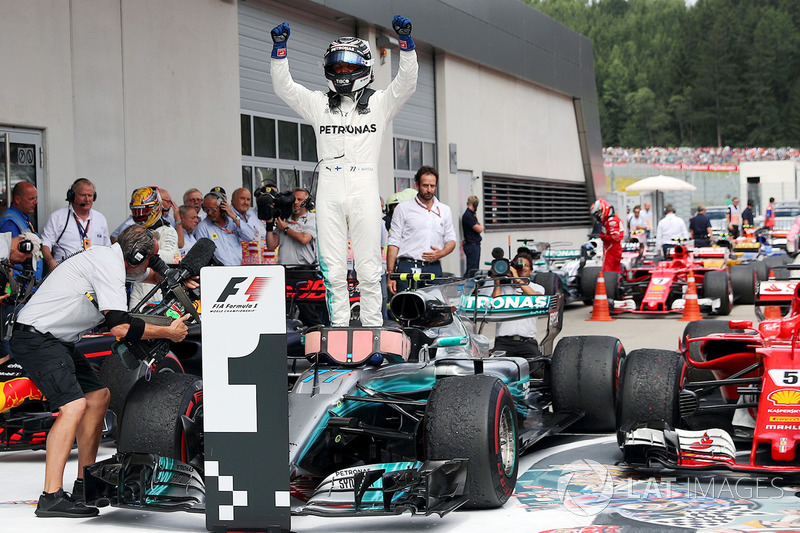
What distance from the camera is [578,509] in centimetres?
523

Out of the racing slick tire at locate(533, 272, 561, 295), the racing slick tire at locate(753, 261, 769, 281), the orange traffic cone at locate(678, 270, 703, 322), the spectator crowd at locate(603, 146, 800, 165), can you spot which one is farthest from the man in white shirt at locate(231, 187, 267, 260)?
the spectator crowd at locate(603, 146, 800, 165)

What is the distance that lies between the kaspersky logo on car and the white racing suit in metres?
2.03

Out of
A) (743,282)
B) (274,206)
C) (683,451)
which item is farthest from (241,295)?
(743,282)

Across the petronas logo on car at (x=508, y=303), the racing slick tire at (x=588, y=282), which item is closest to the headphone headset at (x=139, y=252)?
the petronas logo on car at (x=508, y=303)

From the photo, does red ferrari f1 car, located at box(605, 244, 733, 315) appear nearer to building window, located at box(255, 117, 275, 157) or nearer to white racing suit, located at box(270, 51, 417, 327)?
building window, located at box(255, 117, 275, 157)

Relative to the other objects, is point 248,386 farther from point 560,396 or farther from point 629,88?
point 629,88

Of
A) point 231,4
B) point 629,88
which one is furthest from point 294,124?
point 629,88

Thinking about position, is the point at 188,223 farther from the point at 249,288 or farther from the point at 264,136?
the point at 249,288

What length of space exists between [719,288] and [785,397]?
1059 cm

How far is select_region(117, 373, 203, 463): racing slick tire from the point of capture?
5301 mm

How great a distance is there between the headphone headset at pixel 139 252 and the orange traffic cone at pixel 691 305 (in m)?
11.3

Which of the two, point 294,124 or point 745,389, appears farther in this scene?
point 294,124

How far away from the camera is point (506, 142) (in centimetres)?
2520

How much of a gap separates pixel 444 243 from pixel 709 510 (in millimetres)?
5251
